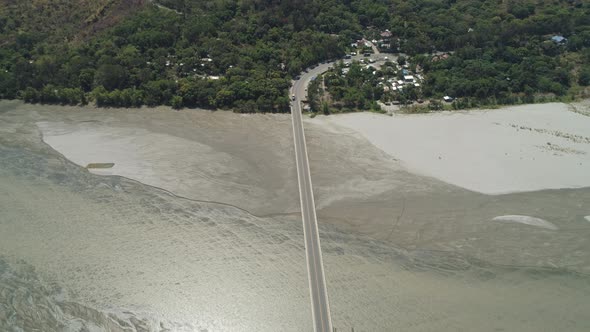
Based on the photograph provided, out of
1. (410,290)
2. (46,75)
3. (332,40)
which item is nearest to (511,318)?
(410,290)

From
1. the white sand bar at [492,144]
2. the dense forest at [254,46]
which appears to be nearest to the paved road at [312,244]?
the white sand bar at [492,144]

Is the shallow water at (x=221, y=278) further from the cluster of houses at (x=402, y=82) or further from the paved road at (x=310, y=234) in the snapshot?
the cluster of houses at (x=402, y=82)

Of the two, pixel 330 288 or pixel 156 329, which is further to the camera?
pixel 330 288

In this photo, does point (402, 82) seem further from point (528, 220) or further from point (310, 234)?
point (310, 234)

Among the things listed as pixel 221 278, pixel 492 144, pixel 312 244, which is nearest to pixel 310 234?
pixel 312 244

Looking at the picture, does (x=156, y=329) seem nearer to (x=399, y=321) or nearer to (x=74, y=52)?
(x=399, y=321)
